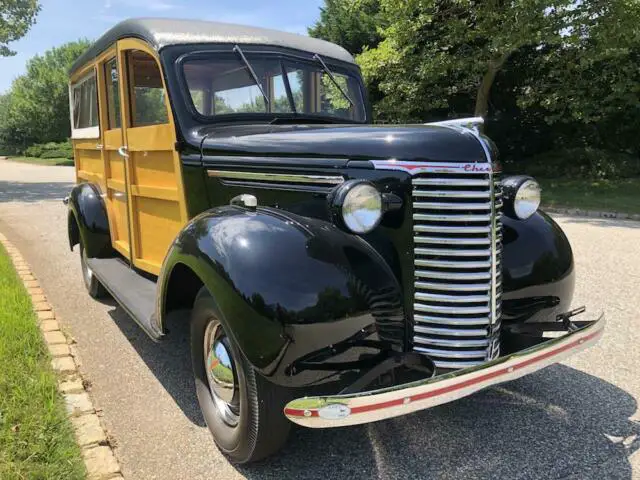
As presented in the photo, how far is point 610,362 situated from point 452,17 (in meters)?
12.6

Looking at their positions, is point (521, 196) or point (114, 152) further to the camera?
point (114, 152)

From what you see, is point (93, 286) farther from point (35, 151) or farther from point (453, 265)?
point (35, 151)

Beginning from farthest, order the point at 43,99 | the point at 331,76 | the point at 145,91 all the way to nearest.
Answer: the point at 43,99, the point at 331,76, the point at 145,91

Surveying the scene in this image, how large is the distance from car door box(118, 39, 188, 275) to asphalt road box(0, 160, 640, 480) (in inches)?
27.2

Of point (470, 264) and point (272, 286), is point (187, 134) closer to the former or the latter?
point (272, 286)

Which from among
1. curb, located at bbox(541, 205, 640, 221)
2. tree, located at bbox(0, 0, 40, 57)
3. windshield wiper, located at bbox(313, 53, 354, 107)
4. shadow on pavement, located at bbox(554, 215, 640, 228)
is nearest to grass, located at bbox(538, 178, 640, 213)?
curb, located at bbox(541, 205, 640, 221)

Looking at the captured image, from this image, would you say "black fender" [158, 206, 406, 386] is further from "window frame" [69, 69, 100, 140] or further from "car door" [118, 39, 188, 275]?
"window frame" [69, 69, 100, 140]

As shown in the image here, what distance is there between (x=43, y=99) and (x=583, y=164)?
39.4 metres

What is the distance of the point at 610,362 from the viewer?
3635 millimetres

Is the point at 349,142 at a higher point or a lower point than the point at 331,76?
lower

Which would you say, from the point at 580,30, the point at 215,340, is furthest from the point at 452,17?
the point at 215,340

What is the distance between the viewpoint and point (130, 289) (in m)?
3.88

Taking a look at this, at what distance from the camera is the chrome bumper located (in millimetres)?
1977

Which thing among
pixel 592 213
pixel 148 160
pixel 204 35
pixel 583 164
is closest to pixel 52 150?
pixel 583 164
